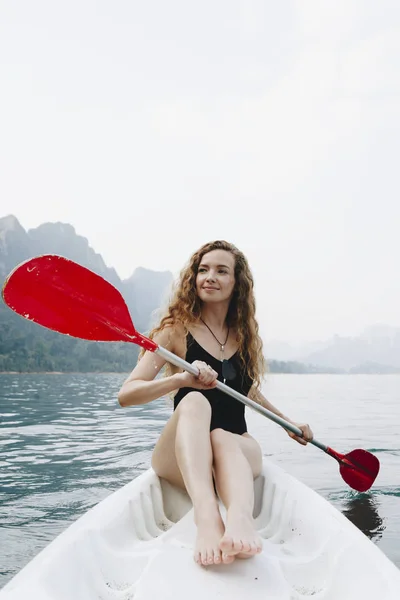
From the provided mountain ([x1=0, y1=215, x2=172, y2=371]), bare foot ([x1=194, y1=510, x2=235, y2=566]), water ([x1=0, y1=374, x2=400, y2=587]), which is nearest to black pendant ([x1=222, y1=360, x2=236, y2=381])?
water ([x1=0, y1=374, x2=400, y2=587])

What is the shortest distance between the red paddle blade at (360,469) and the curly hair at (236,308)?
44.2 inches

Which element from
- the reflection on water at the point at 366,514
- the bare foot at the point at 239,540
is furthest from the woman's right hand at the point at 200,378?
the reflection on water at the point at 366,514

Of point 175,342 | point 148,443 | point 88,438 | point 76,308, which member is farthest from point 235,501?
point 88,438

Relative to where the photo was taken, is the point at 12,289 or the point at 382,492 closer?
the point at 12,289

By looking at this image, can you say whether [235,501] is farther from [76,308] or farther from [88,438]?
[88,438]

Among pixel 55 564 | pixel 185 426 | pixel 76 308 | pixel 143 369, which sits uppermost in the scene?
pixel 76 308

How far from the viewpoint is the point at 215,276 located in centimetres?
315

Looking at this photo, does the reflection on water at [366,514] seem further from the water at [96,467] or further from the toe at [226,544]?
the toe at [226,544]

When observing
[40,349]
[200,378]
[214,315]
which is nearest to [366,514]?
[214,315]

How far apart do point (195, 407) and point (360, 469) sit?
2039mm

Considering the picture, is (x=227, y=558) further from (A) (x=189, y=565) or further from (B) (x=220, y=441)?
(B) (x=220, y=441)

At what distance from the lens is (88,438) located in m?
7.91

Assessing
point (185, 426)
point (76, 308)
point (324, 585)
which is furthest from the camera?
point (76, 308)

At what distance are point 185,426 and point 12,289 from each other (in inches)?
41.6
